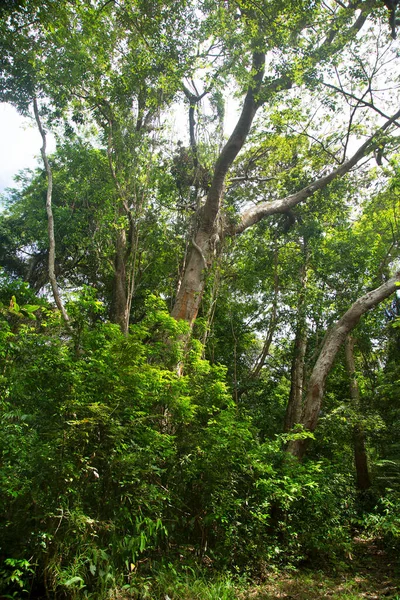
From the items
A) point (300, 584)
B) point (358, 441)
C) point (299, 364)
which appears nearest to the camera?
point (300, 584)

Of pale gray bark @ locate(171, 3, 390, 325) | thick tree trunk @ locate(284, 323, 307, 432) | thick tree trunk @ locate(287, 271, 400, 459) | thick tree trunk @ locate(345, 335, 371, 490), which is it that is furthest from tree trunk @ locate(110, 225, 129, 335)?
thick tree trunk @ locate(345, 335, 371, 490)

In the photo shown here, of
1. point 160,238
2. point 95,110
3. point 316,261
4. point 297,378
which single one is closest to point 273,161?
point 316,261

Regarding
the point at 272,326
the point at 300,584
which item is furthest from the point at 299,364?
the point at 300,584

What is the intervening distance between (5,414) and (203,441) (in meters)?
2.25

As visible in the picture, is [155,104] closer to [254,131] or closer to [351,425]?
[254,131]

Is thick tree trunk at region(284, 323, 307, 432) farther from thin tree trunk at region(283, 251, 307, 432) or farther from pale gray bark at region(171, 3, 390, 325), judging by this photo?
pale gray bark at region(171, 3, 390, 325)

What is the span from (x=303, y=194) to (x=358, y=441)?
21.0ft

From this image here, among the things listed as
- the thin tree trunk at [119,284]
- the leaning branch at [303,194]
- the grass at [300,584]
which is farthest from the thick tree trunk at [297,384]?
the thin tree trunk at [119,284]

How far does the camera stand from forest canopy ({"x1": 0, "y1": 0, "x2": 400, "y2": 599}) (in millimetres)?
3258

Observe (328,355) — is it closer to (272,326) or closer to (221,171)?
(272,326)

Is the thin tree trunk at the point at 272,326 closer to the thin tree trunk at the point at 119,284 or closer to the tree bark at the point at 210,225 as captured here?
the tree bark at the point at 210,225

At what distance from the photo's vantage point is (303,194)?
10.1 m

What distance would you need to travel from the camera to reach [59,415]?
3361 mm

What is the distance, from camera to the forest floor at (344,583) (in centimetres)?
414
